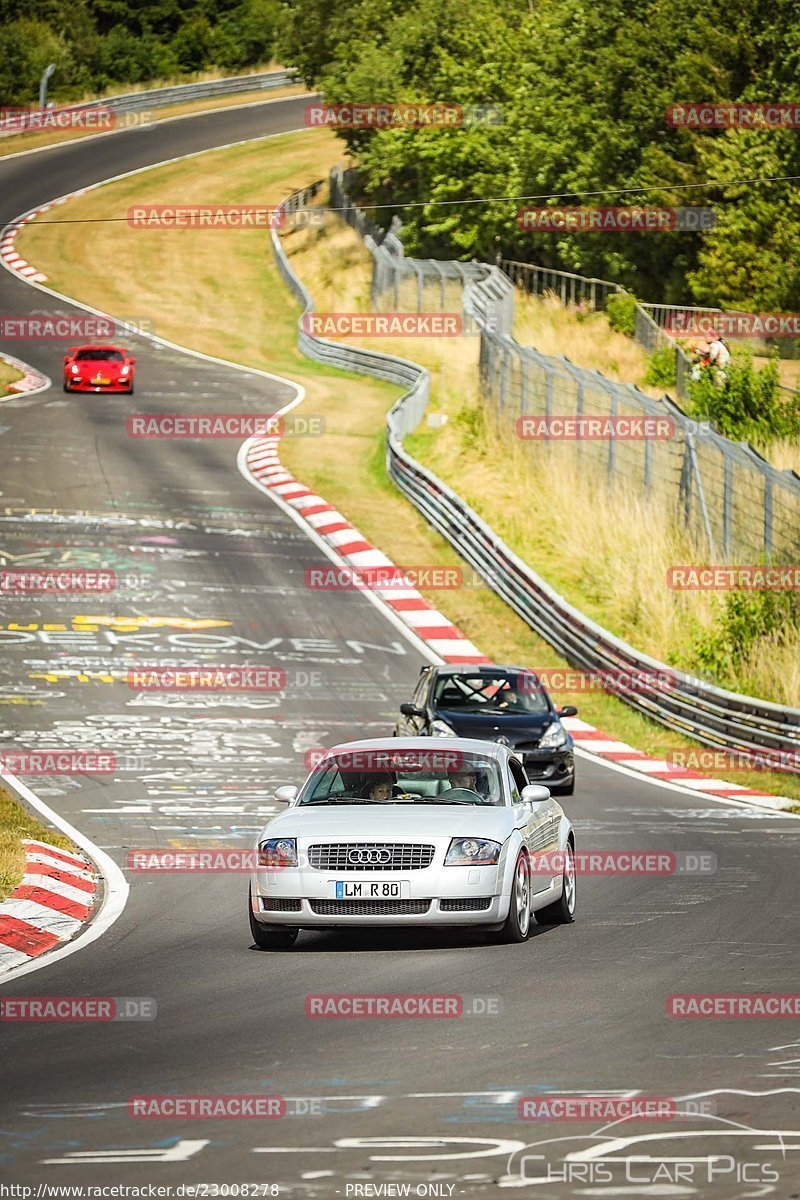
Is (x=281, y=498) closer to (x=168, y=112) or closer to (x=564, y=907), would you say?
(x=564, y=907)

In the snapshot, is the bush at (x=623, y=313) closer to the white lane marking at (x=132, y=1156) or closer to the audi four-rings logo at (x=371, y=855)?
the audi four-rings logo at (x=371, y=855)

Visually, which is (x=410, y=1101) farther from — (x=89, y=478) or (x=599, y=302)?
(x=599, y=302)

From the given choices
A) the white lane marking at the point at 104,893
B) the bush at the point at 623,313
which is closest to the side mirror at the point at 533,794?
the white lane marking at the point at 104,893

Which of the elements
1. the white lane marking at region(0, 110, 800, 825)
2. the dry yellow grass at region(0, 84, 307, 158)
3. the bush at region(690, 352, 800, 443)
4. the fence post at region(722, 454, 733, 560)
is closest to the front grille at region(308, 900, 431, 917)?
the white lane marking at region(0, 110, 800, 825)

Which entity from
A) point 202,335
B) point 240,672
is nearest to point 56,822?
point 240,672

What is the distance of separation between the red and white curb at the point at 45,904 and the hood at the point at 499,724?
5548mm

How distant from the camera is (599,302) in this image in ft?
180

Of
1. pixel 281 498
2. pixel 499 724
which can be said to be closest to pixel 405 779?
pixel 499 724

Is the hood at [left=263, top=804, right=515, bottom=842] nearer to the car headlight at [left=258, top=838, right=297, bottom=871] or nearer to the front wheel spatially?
the car headlight at [left=258, top=838, right=297, bottom=871]

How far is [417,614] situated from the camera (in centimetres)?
3192

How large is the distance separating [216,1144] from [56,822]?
1133 centimetres

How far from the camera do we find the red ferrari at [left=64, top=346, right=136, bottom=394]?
50.1 metres

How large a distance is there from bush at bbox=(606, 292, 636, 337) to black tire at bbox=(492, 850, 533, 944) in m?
39.0

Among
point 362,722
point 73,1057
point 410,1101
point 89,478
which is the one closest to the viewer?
point 410,1101
